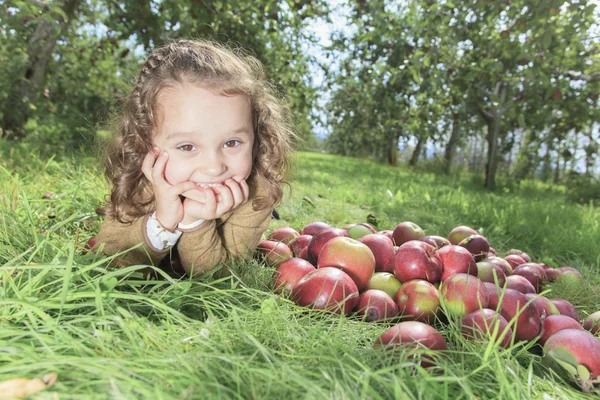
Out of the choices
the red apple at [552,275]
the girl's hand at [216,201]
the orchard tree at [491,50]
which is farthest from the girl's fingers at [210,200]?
the orchard tree at [491,50]

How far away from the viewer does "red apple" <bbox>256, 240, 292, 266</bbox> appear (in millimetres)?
1949

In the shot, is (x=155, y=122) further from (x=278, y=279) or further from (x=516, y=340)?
(x=516, y=340)

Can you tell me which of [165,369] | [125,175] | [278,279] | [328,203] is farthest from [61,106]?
[165,369]

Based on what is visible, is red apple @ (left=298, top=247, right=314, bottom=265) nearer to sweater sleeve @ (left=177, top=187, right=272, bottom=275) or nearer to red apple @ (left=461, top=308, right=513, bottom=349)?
sweater sleeve @ (left=177, top=187, right=272, bottom=275)

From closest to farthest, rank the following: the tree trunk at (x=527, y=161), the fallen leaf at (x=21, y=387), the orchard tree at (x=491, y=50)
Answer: the fallen leaf at (x=21, y=387), the orchard tree at (x=491, y=50), the tree trunk at (x=527, y=161)

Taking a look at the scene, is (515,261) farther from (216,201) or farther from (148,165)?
(148,165)

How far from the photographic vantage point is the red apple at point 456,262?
173 centimetres

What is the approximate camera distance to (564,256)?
303 cm

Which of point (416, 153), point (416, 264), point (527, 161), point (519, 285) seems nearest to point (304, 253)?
point (416, 264)

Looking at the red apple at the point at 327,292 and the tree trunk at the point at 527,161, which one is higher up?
the tree trunk at the point at 527,161

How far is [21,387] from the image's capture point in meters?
0.78

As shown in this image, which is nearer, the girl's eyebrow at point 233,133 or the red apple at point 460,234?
the girl's eyebrow at point 233,133

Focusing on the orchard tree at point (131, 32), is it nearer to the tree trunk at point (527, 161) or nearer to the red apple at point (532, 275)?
the red apple at point (532, 275)

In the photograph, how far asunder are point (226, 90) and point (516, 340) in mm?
1308
